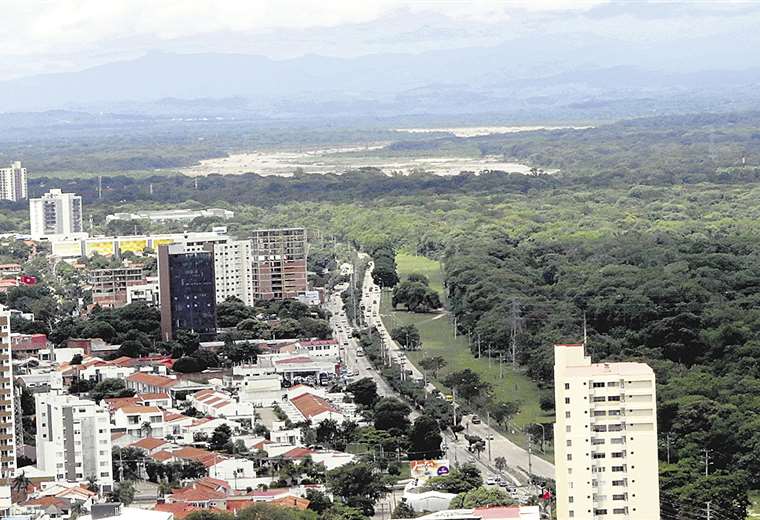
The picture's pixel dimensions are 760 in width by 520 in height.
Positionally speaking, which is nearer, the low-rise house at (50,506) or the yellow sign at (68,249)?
the low-rise house at (50,506)

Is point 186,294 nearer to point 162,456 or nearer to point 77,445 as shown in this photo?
point 162,456

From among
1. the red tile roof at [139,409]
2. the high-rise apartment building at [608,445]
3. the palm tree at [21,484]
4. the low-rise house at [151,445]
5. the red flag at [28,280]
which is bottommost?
the red flag at [28,280]

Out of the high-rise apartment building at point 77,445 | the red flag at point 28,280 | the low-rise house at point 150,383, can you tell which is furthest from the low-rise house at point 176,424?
the red flag at point 28,280

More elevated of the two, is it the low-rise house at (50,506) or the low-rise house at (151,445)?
the low-rise house at (50,506)

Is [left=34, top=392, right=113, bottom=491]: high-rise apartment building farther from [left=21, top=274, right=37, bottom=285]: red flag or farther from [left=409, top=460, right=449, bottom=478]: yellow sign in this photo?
[left=21, top=274, right=37, bottom=285]: red flag

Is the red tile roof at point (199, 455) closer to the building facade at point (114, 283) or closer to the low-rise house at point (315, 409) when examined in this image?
the low-rise house at point (315, 409)

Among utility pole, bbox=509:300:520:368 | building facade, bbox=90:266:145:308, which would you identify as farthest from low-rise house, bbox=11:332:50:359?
utility pole, bbox=509:300:520:368

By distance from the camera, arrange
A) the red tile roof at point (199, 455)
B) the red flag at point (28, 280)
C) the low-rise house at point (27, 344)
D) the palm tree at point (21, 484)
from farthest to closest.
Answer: the red flag at point (28, 280) < the low-rise house at point (27, 344) < the red tile roof at point (199, 455) < the palm tree at point (21, 484)
